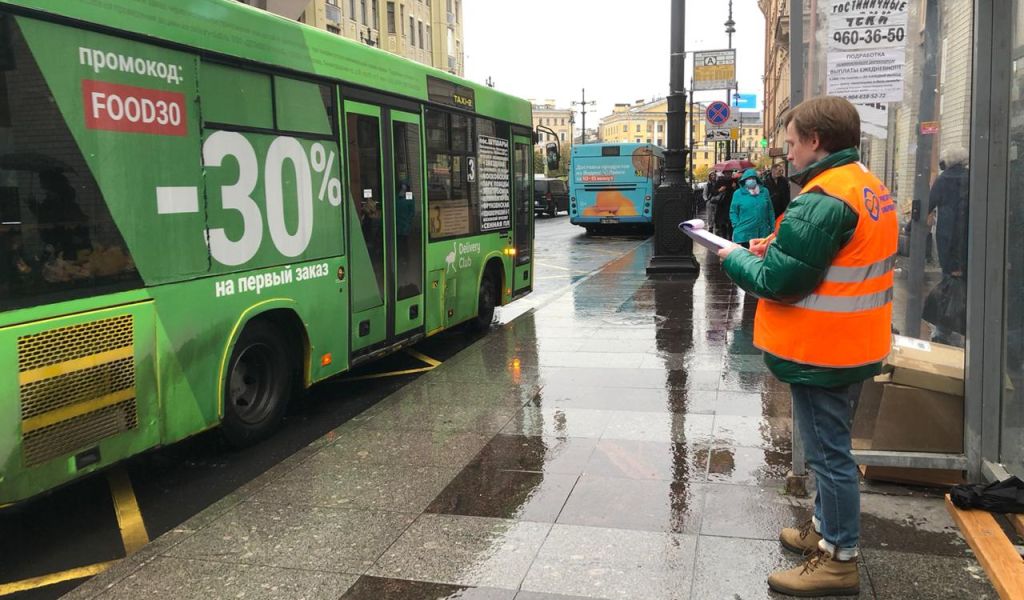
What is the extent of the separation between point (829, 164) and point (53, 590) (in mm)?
3818

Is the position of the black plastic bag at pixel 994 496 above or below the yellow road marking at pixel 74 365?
below

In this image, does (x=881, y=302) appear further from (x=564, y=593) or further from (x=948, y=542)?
(x=564, y=593)

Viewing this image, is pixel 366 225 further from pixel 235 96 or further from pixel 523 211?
pixel 523 211

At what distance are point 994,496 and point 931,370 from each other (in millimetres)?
706

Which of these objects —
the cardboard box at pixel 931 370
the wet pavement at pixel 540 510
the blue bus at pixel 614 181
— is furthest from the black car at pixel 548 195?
the cardboard box at pixel 931 370

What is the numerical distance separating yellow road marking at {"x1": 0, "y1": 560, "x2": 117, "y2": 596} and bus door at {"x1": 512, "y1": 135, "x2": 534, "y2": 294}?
720 centimetres

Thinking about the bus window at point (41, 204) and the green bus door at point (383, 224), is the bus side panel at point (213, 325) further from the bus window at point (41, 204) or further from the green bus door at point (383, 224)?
the green bus door at point (383, 224)

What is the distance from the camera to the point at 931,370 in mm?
4223

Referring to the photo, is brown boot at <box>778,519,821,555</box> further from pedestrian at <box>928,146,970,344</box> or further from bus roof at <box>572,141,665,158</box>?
bus roof at <box>572,141,665,158</box>

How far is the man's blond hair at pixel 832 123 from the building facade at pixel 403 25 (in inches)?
1854

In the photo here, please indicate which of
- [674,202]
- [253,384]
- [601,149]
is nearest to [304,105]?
[253,384]

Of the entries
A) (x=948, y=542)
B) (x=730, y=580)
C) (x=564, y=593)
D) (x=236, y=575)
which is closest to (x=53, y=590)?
(x=236, y=575)

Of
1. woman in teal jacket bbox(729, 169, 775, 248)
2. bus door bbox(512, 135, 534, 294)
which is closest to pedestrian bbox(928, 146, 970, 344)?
bus door bbox(512, 135, 534, 294)

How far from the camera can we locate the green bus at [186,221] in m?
3.85
